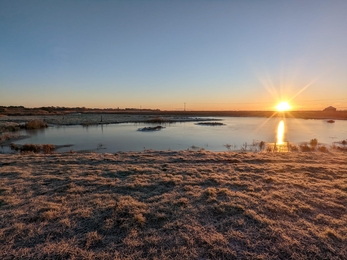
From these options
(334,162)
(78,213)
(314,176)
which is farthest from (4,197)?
(334,162)

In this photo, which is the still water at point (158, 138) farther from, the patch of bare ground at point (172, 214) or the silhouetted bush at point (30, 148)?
the patch of bare ground at point (172, 214)

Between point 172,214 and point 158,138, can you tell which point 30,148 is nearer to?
point 158,138

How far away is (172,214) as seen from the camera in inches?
205

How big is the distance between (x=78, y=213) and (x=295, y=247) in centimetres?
530

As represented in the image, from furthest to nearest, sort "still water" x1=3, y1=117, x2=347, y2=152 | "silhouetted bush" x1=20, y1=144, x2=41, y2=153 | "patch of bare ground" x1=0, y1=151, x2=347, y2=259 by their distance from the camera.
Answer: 1. "still water" x1=3, y1=117, x2=347, y2=152
2. "silhouetted bush" x1=20, y1=144, x2=41, y2=153
3. "patch of bare ground" x1=0, y1=151, x2=347, y2=259

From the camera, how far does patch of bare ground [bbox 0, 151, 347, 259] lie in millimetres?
3869

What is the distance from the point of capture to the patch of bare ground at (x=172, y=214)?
3.87m

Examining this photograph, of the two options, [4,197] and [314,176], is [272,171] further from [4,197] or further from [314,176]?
[4,197]

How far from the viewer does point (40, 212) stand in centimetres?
518

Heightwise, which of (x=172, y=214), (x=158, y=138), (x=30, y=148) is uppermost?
(x=172, y=214)

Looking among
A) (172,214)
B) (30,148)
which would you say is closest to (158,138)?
(30,148)

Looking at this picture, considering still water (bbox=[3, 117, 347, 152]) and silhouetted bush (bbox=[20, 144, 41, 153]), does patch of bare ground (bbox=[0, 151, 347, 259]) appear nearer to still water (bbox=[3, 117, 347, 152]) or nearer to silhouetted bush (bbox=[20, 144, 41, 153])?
silhouetted bush (bbox=[20, 144, 41, 153])

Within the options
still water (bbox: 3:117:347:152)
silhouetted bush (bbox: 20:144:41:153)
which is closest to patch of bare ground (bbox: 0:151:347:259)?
silhouetted bush (bbox: 20:144:41:153)

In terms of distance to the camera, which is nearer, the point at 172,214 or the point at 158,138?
the point at 172,214
